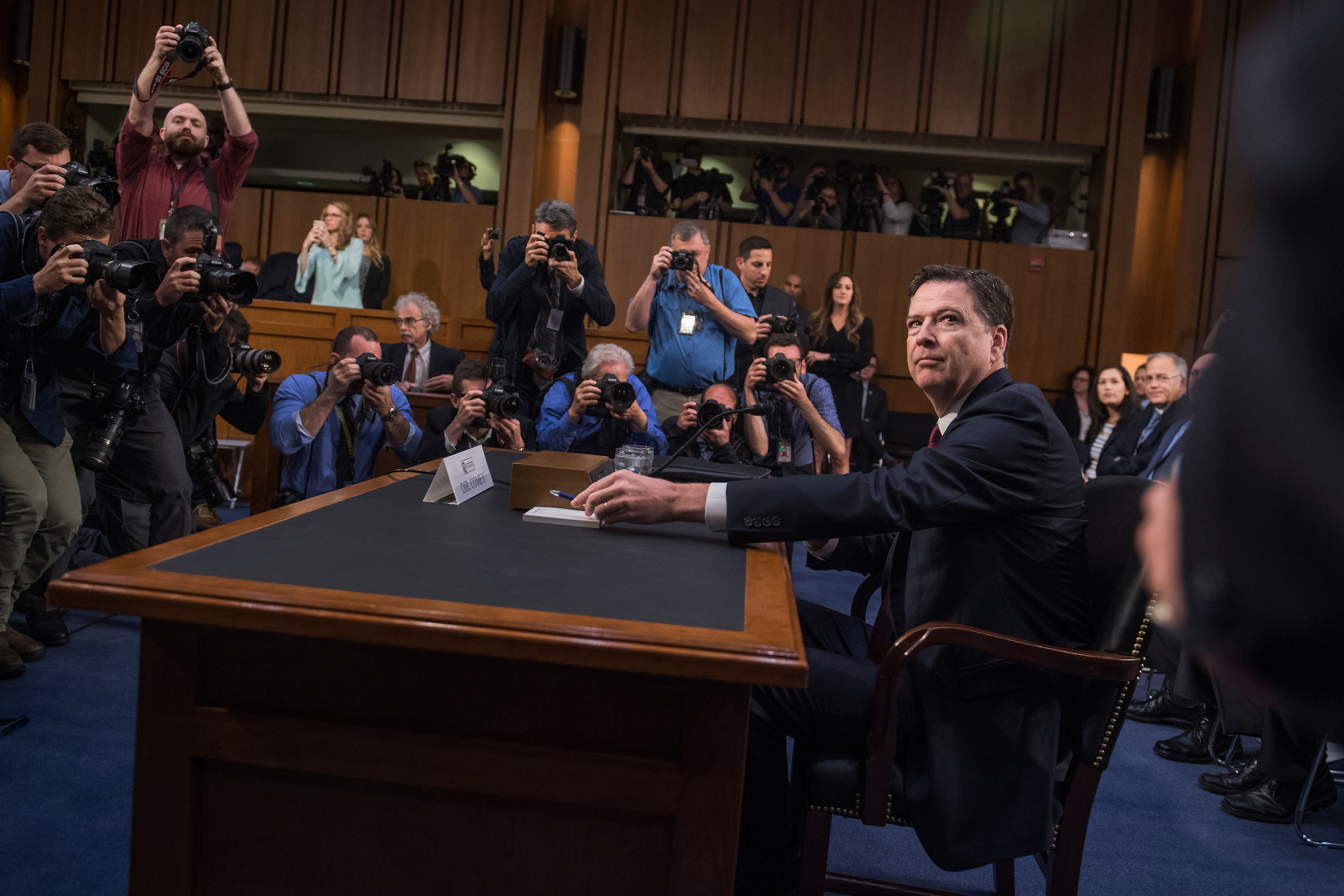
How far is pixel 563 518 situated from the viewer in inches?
61.6

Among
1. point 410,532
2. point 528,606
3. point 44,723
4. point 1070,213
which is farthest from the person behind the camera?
point 1070,213

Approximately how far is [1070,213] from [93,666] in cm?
779

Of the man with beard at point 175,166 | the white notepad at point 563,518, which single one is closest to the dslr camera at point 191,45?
the man with beard at point 175,166

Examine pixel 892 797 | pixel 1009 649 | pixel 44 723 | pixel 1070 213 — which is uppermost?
pixel 1070 213

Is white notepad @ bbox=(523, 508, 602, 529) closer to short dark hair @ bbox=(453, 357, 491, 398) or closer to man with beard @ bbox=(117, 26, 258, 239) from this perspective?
short dark hair @ bbox=(453, 357, 491, 398)

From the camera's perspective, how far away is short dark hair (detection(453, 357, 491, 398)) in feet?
11.4

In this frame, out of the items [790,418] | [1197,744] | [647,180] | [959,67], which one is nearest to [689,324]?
[790,418]

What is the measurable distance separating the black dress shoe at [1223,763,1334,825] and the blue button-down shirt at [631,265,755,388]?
226 cm

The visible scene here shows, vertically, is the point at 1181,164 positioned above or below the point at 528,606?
above

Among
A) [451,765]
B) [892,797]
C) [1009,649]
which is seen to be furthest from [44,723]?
[1009,649]

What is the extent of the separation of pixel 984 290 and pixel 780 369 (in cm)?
159

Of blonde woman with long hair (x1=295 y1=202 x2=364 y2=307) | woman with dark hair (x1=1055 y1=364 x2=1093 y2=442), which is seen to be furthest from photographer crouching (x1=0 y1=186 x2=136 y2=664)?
woman with dark hair (x1=1055 y1=364 x2=1093 y2=442)

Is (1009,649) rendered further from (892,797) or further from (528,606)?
(528,606)

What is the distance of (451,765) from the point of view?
1013 mm
